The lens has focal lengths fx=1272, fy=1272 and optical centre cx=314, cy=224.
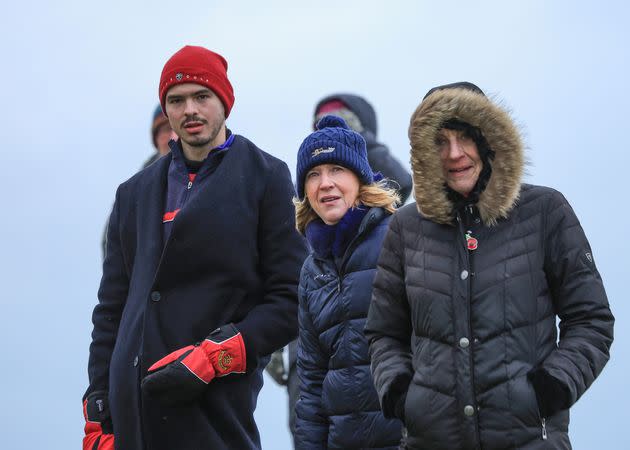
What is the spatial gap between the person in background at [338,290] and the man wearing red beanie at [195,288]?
7.8 inches

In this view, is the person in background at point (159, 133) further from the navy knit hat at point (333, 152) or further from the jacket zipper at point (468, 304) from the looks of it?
the jacket zipper at point (468, 304)

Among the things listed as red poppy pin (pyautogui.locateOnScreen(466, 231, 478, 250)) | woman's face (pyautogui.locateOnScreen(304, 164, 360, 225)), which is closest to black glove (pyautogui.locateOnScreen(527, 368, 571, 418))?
red poppy pin (pyautogui.locateOnScreen(466, 231, 478, 250))

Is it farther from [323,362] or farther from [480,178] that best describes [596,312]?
[323,362]

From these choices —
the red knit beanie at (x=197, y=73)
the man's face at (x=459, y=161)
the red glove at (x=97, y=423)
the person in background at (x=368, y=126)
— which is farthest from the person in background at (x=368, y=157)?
the man's face at (x=459, y=161)

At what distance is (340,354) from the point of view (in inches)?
164

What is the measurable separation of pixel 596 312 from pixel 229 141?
1.75 metres

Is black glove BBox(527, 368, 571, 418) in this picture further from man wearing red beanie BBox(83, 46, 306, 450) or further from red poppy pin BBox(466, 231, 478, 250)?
man wearing red beanie BBox(83, 46, 306, 450)

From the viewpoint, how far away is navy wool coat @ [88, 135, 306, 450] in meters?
4.49

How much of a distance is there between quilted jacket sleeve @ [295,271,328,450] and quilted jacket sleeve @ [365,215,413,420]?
1.36 ft

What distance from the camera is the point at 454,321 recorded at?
362cm

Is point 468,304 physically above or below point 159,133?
below

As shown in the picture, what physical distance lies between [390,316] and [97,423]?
1.41 meters

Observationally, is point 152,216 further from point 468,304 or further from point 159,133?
point 159,133

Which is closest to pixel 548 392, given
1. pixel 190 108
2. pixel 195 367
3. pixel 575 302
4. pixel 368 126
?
pixel 575 302
